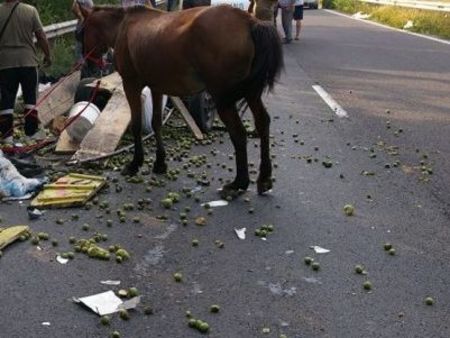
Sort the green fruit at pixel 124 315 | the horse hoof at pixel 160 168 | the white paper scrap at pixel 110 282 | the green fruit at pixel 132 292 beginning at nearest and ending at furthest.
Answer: the green fruit at pixel 124 315 < the green fruit at pixel 132 292 < the white paper scrap at pixel 110 282 < the horse hoof at pixel 160 168

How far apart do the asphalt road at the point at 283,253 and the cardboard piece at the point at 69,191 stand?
12cm

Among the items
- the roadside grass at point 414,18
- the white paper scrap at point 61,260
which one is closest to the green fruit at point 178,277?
the white paper scrap at point 61,260

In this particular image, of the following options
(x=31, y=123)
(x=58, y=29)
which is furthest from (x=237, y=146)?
(x=58, y=29)

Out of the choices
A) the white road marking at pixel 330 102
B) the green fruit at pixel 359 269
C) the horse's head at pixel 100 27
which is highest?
the horse's head at pixel 100 27

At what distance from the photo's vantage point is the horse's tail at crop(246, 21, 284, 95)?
6.38m

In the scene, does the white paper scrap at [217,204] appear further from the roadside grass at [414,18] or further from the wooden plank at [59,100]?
the roadside grass at [414,18]

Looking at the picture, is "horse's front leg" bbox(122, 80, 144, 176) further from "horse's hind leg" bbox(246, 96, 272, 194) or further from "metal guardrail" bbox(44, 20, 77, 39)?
"metal guardrail" bbox(44, 20, 77, 39)

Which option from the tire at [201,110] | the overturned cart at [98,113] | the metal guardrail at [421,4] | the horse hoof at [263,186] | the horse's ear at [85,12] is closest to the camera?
the horse hoof at [263,186]

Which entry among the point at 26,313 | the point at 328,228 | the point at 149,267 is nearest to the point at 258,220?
the point at 328,228

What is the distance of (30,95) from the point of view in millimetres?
8789

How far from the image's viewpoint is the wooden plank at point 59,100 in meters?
9.47

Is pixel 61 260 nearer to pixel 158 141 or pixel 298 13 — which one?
pixel 158 141

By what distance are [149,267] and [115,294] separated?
0.52 metres

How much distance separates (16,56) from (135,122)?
1.90m
